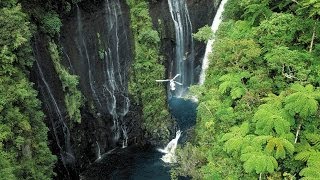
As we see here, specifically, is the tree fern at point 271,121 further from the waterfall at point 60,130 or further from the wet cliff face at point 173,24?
the wet cliff face at point 173,24

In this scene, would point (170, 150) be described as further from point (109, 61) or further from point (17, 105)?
point (17, 105)

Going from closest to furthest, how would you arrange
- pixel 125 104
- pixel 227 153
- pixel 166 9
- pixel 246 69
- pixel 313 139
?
pixel 313 139, pixel 227 153, pixel 246 69, pixel 125 104, pixel 166 9

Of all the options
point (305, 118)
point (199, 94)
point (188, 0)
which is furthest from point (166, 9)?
point (305, 118)

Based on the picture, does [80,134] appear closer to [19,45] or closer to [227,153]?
[19,45]

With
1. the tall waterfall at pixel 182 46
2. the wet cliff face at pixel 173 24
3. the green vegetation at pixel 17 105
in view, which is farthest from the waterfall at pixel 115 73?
the green vegetation at pixel 17 105

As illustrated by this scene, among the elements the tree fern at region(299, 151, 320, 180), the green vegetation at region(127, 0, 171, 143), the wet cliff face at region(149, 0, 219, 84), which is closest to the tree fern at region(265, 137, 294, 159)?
the tree fern at region(299, 151, 320, 180)

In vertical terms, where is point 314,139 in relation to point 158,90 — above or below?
below

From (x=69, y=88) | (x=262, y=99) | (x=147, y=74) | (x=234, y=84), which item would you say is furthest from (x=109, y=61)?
(x=262, y=99)
